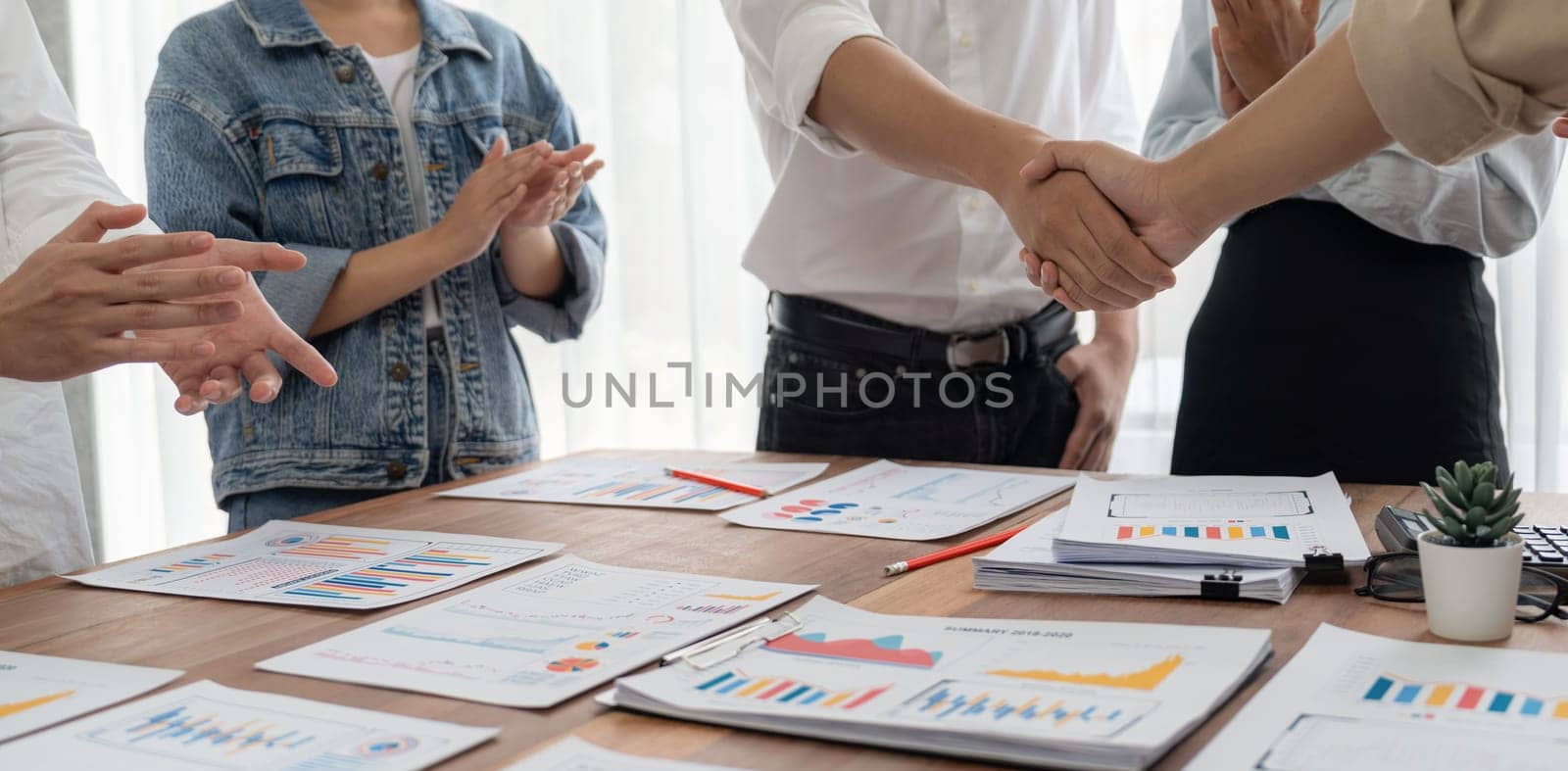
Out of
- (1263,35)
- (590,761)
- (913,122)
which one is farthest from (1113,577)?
(1263,35)

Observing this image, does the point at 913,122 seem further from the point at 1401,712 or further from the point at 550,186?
the point at 1401,712

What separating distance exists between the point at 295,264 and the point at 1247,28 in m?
0.99

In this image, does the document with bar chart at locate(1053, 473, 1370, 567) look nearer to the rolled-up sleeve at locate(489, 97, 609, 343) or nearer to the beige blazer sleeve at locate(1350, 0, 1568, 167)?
the beige blazer sleeve at locate(1350, 0, 1568, 167)

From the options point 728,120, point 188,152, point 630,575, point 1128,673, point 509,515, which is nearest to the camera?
point 1128,673

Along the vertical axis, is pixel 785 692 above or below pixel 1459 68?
below

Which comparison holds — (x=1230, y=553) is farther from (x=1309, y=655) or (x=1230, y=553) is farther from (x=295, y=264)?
(x=295, y=264)

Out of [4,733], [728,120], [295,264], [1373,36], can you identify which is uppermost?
[728,120]

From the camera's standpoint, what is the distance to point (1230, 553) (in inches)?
33.9

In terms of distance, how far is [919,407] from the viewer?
151 centimetres

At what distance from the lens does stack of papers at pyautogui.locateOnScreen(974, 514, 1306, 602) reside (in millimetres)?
823

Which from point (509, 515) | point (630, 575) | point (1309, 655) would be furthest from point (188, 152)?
point (1309, 655)

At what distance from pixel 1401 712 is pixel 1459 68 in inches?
18.7

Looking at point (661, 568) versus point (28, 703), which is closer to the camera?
point (28, 703)

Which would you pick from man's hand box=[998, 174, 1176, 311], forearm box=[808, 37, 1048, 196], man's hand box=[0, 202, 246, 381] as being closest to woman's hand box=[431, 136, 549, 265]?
forearm box=[808, 37, 1048, 196]
